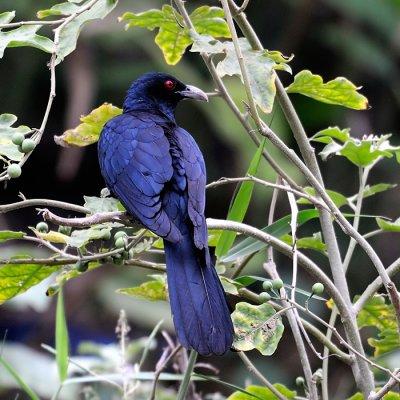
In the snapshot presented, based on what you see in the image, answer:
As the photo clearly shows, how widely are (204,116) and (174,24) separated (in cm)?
379

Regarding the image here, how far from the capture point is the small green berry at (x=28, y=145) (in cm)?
205

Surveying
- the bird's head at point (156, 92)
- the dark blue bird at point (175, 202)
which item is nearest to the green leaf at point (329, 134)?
the dark blue bird at point (175, 202)

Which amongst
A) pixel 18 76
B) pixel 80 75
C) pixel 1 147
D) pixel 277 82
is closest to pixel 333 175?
pixel 80 75

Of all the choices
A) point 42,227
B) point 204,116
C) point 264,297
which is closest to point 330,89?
point 264,297

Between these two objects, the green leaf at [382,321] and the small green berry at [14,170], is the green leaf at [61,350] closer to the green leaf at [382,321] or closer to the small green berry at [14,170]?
the small green berry at [14,170]

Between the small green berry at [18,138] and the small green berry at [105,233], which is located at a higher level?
the small green berry at [18,138]

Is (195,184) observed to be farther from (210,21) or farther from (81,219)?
(81,219)

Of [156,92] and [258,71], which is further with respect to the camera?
[156,92]

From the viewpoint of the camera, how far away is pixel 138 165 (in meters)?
2.65

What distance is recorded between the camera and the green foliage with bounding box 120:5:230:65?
2408mm

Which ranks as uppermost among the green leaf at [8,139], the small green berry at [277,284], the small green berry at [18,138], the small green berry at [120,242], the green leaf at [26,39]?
the green leaf at [26,39]

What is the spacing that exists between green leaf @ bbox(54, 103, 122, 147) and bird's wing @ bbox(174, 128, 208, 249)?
264 millimetres

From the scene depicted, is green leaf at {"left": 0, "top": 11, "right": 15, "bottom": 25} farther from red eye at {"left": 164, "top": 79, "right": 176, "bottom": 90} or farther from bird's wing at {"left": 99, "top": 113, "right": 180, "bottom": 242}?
red eye at {"left": 164, "top": 79, "right": 176, "bottom": 90}

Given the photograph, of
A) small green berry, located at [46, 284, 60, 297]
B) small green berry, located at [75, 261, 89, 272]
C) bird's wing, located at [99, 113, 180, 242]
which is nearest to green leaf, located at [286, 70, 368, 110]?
bird's wing, located at [99, 113, 180, 242]
